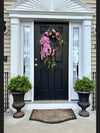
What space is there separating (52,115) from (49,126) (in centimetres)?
32

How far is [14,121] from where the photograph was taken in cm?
188

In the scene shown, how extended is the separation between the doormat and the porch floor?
8 centimetres

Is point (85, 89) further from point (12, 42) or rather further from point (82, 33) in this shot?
point (12, 42)

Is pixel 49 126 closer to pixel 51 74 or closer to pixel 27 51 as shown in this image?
pixel 51 74

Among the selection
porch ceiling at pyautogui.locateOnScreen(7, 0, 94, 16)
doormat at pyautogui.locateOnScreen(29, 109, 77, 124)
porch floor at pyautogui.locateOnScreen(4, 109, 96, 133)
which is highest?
porch ceiling at pyautogui.locateOnScreen(7, 0, 94, 16)

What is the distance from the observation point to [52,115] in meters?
2.04

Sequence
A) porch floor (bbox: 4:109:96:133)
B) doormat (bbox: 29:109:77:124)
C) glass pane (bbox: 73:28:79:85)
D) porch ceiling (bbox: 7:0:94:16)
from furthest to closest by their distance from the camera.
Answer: glass pane (bbox: 73:28:79:85) < porch ceiling (bbox: 7:0:94:16) < doormat (bbox: 29:109:77:124) < porch floor (bbox: 4:109:96:133)

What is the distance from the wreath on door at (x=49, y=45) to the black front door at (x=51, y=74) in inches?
4.2

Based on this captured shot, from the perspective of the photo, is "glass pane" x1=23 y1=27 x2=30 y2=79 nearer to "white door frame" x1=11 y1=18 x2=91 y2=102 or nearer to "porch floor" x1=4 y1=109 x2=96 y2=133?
"white door frame" x1=11 y1=18 x2=91 y2=102

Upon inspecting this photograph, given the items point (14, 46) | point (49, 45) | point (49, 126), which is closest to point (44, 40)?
point (49, 45)

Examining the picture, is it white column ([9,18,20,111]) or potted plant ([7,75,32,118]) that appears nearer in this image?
potted plant ([7,75,32,118])

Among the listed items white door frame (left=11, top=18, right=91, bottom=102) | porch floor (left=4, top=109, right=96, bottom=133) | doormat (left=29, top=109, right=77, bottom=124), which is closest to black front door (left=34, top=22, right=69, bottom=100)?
white door frame (left=11, top=18, right=91, bottom=102)

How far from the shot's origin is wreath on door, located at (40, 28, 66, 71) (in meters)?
2.43

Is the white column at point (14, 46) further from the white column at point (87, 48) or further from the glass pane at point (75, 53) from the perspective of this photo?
the white column at point (87, 48)
